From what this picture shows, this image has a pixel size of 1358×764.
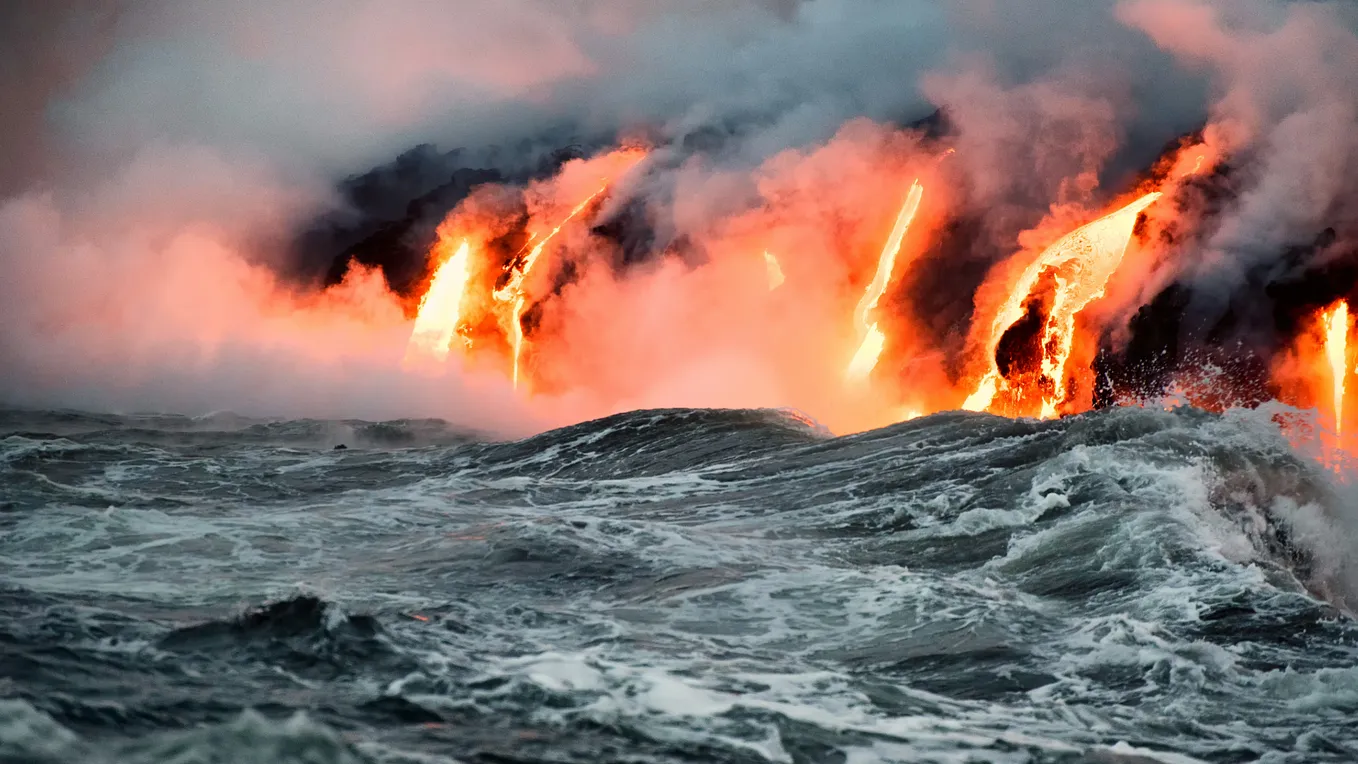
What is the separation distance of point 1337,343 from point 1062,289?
739 centimetres

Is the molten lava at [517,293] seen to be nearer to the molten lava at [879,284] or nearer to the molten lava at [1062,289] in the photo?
the molten lava at [879,284]

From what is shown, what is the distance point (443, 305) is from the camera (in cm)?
4853

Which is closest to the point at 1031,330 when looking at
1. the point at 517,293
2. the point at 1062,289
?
the point at 1062,289

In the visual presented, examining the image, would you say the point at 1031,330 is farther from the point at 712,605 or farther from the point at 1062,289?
the point at 712,605

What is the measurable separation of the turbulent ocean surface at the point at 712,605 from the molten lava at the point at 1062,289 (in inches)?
504

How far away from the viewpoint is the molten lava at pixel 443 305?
47844mm

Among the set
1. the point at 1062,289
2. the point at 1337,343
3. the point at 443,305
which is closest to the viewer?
the point at 1337,343

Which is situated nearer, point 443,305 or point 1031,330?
point 1031,330

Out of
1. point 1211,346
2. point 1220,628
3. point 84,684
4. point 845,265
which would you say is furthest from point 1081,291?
point 84,684

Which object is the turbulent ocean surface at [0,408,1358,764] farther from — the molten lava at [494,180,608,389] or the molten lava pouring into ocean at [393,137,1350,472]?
the molten lava at [494,180,608,389]

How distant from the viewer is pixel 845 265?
42.8 m

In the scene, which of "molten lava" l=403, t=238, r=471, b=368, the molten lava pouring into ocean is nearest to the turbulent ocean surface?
the molten lava pouring into ocean

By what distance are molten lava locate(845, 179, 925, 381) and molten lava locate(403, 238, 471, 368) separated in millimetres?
15979

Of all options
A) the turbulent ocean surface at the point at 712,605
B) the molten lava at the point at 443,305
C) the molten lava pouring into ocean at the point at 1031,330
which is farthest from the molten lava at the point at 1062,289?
the molten lava at the point at 443,305
